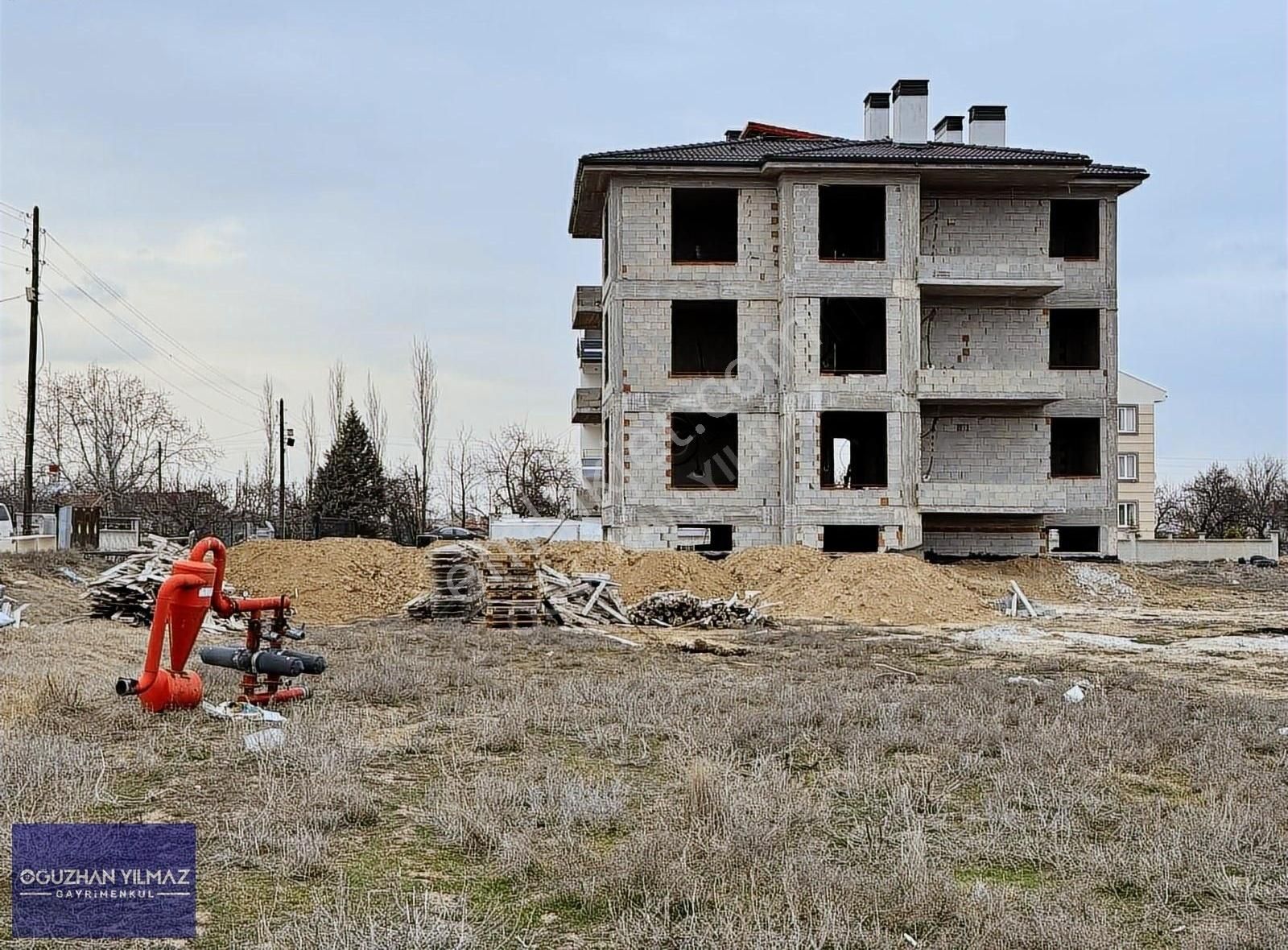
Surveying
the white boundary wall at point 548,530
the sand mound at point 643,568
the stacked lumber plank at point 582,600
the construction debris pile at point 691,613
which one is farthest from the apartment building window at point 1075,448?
the stacked lumber plank at point 582,600

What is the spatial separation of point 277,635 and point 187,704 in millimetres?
820

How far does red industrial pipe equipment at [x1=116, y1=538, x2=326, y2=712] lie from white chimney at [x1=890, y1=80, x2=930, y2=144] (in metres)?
26.7

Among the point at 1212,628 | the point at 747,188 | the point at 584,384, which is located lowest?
the point at 1212,628

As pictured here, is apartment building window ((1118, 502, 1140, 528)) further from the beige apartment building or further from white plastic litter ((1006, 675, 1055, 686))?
white plastic litter ((1006, 675, 1055, 686))

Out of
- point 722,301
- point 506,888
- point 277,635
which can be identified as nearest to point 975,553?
Answer: point 722,301

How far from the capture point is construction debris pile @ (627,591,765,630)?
20.0m

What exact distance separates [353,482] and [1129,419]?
3715 centimetres

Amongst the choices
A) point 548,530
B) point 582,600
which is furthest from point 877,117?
point 582,600

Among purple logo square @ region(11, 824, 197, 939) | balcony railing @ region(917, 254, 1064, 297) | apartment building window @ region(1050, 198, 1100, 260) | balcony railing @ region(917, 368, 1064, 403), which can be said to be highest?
apartment building window @ region(1050, 198, 1100, 260)

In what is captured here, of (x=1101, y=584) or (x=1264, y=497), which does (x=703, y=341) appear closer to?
(x=1101, y=584)

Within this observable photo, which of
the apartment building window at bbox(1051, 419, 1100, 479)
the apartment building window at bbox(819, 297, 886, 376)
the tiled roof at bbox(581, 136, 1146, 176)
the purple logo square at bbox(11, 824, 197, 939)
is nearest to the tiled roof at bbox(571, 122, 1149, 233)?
the tiled roof at bbox(581, 136, 1146, 176)

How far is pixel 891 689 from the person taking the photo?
11.4 meters

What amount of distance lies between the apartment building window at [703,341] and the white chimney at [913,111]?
6809 millimetres

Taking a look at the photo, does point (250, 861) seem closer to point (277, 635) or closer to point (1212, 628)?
point (277, 635)
